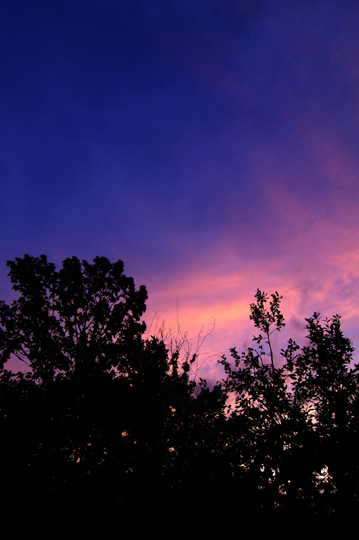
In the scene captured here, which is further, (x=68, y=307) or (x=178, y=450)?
(x=68, y=307)

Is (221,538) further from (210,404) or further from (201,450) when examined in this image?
(210,404)

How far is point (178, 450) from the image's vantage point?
8359mm

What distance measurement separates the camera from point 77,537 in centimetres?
559

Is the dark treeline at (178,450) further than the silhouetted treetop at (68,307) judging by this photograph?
No

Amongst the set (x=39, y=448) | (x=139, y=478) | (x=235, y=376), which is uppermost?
(x=235, y=376)

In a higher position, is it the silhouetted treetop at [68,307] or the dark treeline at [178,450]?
the silhouetted treetop at [68,307]

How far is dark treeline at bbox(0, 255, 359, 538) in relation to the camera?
6102mm

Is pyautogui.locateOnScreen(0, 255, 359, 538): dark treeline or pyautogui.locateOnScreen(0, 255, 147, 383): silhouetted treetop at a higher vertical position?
pyautogui.locateOnScreen(0, 255, 147, 383): silhouetted treetop

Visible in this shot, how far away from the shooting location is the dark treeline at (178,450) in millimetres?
6102

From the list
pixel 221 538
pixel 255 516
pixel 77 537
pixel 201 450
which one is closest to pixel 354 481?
pixel 255 516

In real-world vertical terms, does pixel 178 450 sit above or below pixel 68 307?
below

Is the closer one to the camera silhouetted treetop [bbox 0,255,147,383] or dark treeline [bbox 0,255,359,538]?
dark treeline [bbox 0,255,359,538]

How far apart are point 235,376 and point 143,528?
21.8ft

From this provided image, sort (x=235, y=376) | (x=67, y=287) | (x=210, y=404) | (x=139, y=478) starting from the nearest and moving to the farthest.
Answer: (x=139, y=478) → (x=210, y=404) → (x=235, y=376) → (x=67, y=287)
